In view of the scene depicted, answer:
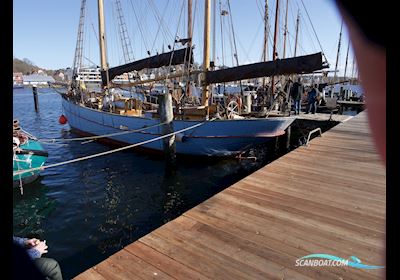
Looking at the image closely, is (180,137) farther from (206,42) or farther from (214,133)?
(206,42)

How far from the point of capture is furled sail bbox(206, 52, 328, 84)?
28.7 feet

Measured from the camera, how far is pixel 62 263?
5828 millimetres

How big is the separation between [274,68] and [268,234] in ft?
23.5

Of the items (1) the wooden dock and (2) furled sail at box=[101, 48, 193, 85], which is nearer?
(1) the wooden dock

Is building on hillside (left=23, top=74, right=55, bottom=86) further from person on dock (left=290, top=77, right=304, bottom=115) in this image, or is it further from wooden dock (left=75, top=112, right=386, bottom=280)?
wooden dock (left=75, top=112, right=386, bottom=280)

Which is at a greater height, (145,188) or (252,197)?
(252,197)

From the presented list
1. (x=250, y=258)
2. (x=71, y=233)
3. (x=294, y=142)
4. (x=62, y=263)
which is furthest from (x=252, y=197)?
(x=294, y=142)

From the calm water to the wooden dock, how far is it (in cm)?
307

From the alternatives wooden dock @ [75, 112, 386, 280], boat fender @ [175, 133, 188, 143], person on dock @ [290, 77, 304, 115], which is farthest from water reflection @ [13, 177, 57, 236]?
person on dock @ [290, 77, 304, 115]

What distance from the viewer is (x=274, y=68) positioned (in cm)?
970

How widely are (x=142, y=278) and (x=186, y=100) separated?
12446mm

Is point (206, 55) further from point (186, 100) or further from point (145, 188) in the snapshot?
point (145, 188)

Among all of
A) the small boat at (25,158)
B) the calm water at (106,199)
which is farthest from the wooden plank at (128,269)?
the small boat at (25,158)
